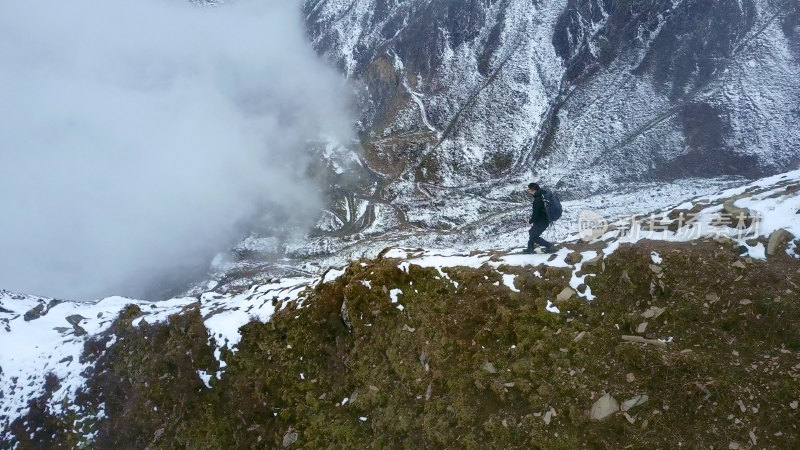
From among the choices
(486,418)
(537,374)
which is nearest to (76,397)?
(486,418)

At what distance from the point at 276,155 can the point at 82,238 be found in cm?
8225

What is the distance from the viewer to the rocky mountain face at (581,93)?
69.3 metres

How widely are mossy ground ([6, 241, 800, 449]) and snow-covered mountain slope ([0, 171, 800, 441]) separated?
720 mm

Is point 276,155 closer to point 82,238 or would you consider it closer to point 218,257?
point 218,257

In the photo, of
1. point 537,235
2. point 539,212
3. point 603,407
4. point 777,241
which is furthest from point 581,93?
point 603,407

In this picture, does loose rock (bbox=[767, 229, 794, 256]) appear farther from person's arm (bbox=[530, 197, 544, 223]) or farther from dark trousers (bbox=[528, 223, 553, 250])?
person's arm (bbox=[530, 197, 544, 223])

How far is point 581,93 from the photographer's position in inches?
3452

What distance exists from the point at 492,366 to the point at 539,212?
7336 millimetres

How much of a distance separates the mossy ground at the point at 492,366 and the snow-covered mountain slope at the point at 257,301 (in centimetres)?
72

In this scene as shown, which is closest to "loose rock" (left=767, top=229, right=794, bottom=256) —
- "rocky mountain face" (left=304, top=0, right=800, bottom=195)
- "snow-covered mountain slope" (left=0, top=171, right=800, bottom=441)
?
"snow-covered mountain slope" (left=0, top=171, right=800, bottom=441)

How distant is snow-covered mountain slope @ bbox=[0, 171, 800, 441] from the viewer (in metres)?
15.6

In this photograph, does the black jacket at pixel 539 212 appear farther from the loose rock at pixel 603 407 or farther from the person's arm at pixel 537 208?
the loose rock at pixel 603 407

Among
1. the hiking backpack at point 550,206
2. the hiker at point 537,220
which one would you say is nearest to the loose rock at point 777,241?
the hiking backpack at point 550,206

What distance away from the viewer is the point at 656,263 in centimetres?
1495
